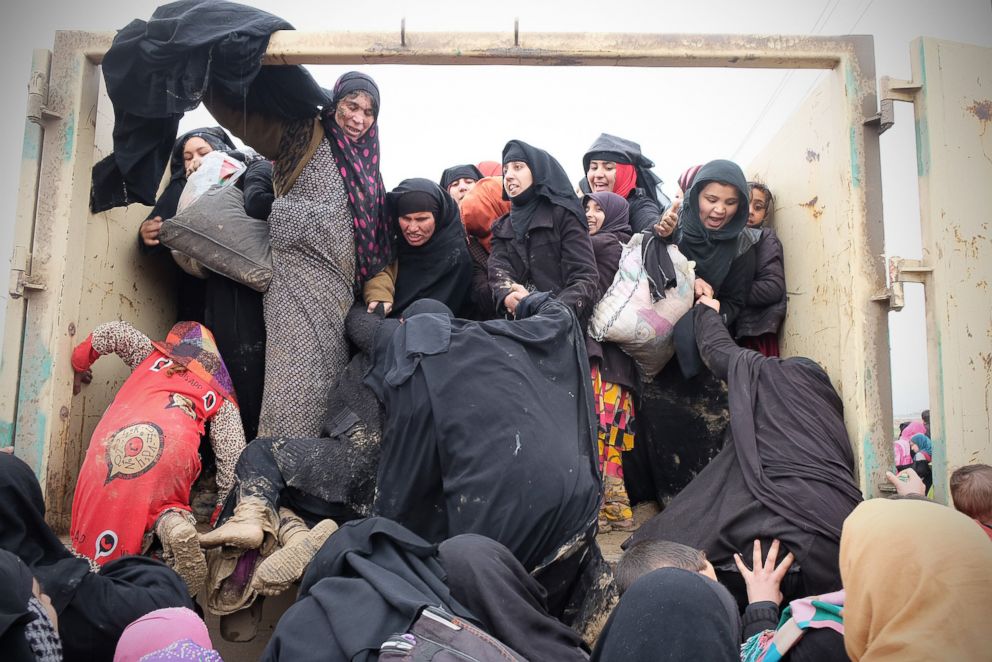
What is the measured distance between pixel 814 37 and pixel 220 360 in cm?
265

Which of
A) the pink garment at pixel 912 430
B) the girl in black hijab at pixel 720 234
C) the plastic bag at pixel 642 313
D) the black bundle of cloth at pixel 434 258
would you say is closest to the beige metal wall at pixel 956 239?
the girl in black hijab at pixel 720 234

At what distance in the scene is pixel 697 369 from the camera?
11.3 ft

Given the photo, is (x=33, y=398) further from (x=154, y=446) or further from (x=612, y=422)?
(x=612, y=422)

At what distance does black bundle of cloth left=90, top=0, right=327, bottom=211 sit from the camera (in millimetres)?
3043

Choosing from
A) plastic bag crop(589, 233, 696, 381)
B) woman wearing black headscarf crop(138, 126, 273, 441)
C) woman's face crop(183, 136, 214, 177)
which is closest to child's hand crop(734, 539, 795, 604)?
plastic bag crop(589, 233, 696, 381)

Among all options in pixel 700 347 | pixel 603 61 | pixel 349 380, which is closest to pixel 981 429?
pixel 700 347

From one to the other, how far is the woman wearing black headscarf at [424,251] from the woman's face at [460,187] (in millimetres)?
694

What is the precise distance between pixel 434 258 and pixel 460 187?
0.95 m

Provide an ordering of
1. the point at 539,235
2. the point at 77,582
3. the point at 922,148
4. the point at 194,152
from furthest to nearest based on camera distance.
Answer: the point at 194,152
the point at 539,235
the point at 922,148
the point at 77,582

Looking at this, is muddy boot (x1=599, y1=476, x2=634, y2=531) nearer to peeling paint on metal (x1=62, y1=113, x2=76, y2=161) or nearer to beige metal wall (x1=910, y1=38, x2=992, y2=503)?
beige metal wall (x1=910, y1=38, x2=992, y2=503)

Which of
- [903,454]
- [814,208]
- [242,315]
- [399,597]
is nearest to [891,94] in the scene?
[814,208]

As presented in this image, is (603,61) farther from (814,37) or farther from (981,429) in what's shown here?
(981,429)

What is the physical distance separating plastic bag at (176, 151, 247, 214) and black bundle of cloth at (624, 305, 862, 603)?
2.30 m

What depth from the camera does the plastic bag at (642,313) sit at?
342 centimetres
